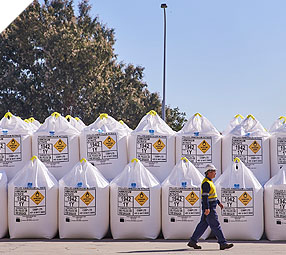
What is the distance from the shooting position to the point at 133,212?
751 cm

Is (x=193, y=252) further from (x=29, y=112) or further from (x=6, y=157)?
(x=29, y=112)

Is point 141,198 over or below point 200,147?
below

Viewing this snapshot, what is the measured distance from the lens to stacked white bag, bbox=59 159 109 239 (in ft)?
24.6

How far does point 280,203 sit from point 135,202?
2.06 meters

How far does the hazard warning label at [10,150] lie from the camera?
8.34 m

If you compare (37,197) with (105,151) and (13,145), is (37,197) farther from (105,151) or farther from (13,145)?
(105,151)

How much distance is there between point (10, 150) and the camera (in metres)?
8.34

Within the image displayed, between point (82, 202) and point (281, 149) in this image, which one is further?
point (281, 149)

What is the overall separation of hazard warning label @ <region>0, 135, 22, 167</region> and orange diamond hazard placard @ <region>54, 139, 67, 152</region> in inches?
23.4

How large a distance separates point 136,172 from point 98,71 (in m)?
14.5

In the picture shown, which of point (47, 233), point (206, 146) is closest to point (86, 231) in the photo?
point (47, 233)

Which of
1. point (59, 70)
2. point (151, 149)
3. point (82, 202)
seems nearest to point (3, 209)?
point (82, 202)

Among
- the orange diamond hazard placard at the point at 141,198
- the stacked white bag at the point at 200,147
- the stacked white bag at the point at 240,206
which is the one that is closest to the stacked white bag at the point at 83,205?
the orange diamond hazard placard at the point at 141,198

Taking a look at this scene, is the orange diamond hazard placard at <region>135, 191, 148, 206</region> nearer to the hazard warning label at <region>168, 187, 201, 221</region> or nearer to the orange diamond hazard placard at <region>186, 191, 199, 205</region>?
the hazard warning label at <region>168, 187, 201, 221</region>
